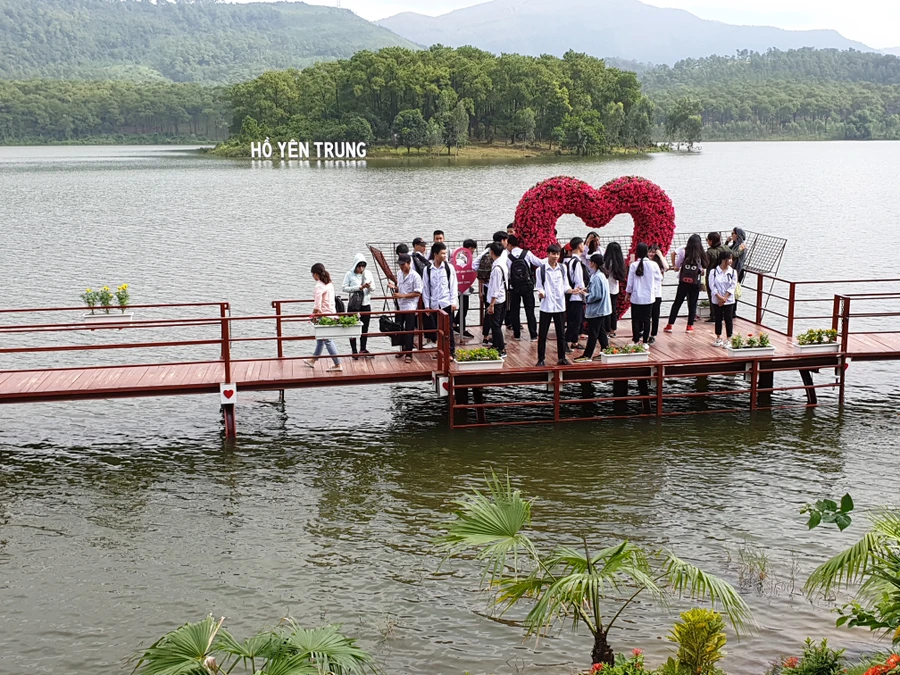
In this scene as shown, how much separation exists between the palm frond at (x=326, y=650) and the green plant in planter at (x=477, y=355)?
26.9ft

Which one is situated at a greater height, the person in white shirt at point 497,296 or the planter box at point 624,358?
the person in white shirt at point 497,296

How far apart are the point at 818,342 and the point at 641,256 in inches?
130

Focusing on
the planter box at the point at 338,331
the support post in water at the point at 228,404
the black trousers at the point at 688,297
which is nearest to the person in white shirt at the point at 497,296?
the planter box at the point at 338,331

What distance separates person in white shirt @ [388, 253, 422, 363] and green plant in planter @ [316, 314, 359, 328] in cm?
84

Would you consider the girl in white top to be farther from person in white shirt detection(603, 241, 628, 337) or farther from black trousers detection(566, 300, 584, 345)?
person in white shirt detection(603, 241, 628, 337)

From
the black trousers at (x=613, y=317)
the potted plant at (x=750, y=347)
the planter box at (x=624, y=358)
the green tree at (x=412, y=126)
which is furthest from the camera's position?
the green tree at (x=412, y=126)

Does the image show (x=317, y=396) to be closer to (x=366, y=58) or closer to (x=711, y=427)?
(x=711, y=427)

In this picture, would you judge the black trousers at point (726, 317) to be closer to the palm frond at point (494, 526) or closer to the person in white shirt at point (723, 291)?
the person in white shirt at point (723, 291)

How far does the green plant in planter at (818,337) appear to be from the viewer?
16406 mm

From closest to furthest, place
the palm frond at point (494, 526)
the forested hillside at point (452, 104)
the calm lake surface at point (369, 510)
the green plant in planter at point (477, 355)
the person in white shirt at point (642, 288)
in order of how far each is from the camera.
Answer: the palm frond at point (494, 526), the calm lake surface at point (369, 510), the green plant in planter at point (477, 355), the person in white shirt at point (642, 288), the forested hillside at point (452, 104)

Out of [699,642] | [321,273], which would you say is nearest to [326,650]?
[699,642]

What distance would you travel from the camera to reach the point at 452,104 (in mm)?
125875

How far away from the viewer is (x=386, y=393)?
18078 mm

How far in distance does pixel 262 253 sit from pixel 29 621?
29229mm
